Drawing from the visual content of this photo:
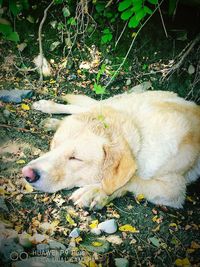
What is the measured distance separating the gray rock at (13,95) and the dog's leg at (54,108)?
22 cm

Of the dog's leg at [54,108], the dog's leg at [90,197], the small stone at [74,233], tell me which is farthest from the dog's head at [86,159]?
the dog's leg at [54,108]

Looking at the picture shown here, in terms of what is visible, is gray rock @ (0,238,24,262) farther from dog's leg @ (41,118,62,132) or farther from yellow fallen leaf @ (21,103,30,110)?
yellow fallen leaf @ (21,103,30,110)

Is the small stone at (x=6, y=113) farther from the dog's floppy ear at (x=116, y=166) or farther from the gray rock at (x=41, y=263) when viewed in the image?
the gray rock at (x=41, y=263)

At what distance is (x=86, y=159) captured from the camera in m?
3.81

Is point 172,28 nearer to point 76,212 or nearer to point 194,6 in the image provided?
point 194,6

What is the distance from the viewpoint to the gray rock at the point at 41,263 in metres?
3.19

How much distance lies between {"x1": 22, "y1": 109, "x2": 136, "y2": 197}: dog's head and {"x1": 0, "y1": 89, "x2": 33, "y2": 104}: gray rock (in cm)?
164

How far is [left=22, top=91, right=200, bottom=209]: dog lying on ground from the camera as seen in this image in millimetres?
3784

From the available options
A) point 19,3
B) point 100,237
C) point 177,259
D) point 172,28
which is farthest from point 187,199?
point 19,3

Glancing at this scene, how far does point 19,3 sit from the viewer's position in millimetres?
5238

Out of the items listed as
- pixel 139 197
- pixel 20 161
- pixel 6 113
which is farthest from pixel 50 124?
pixel 139 197

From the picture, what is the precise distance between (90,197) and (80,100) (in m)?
1.96

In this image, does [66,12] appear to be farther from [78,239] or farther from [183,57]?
[78,239]

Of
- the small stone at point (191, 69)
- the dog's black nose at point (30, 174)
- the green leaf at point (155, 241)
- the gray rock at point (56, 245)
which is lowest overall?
the green leaf at point (155, 241)
